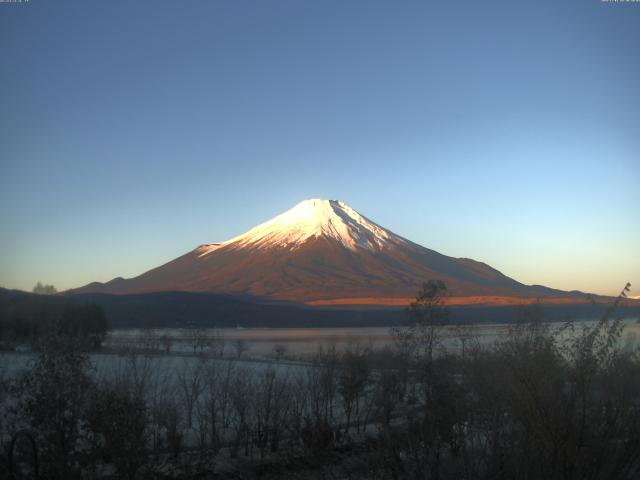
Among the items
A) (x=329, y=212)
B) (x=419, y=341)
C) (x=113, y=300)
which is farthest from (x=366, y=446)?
(x=329, y=212)

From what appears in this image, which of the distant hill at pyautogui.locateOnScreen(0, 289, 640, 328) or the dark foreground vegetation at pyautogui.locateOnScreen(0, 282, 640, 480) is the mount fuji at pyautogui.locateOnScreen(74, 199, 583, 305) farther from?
the dark foreground vegetation at pyautogui.locateOnScreen(0, 282, 640, 480)

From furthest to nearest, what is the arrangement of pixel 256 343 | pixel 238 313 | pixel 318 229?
pixel 318 229 < pixel 238 313 < pixel 256 343

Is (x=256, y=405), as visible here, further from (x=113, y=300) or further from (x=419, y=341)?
(x=113, y=300)

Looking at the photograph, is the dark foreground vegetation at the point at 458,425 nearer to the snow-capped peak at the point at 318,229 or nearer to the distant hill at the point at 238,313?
the distant hill at the point at 238,313

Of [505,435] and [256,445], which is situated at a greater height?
[505,435]

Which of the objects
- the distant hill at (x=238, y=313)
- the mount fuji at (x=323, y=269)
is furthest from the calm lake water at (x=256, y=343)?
the mount fuji at (x=323, y=269)

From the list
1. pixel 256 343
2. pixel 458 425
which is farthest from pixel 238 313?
pixel 458 425

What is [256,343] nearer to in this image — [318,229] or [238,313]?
[238,313]
